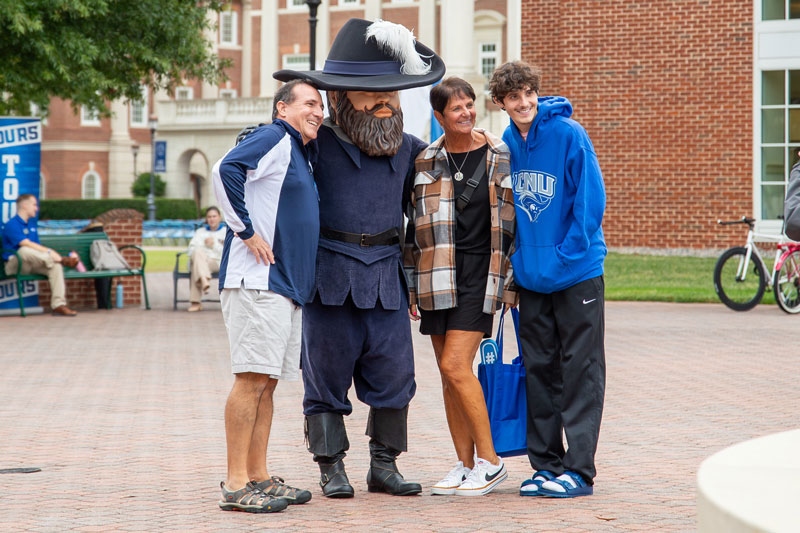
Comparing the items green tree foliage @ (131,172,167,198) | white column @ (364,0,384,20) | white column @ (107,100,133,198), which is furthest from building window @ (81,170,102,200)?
white column @ (364,0,384,20)

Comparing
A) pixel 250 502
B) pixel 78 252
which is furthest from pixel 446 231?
pixel 78 252

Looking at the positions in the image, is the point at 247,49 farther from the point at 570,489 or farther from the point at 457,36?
the point at 570,489

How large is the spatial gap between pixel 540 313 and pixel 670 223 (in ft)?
54.8

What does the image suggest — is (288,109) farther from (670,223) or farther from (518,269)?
(670,223)

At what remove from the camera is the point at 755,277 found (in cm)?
1466

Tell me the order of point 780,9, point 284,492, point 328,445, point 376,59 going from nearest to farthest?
point 284,492 < point 328,445 < point 376,59 < point 780,9

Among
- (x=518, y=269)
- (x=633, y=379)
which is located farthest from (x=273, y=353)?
(x=633, y=379)

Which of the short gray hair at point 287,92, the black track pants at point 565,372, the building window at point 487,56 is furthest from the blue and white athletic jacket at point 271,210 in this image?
the building window at point 487,56

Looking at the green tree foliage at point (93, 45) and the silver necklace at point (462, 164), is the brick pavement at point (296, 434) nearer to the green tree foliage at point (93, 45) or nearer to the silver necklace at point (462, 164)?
the silver necklace at point (462, 164)

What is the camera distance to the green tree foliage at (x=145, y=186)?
5566cm

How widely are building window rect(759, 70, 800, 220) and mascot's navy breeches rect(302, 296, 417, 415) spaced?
16.8m

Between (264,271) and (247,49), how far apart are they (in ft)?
197

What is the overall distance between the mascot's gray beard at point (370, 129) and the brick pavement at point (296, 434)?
5.20ft

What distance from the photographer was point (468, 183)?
5.12 meters
